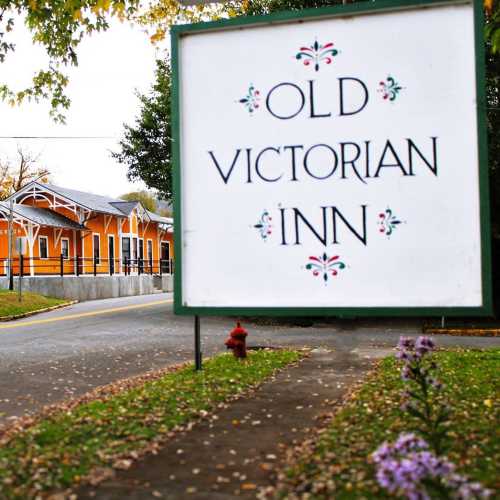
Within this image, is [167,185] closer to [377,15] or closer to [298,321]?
[298,321]

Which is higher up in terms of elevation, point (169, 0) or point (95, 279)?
point (169, 0)

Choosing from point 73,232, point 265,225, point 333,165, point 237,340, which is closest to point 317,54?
point 333,165

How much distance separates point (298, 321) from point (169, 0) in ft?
36.5

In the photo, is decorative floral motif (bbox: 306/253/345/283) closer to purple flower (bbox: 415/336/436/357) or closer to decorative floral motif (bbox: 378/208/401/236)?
decorative floral motif (bbox: 378/208/401/236)

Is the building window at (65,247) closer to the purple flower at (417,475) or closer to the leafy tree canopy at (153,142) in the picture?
the leafy tree canopy at (153,142)

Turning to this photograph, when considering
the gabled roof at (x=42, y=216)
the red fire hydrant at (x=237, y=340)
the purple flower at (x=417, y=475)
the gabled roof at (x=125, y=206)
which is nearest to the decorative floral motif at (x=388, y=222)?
the purple flower at (x=417, y=475)

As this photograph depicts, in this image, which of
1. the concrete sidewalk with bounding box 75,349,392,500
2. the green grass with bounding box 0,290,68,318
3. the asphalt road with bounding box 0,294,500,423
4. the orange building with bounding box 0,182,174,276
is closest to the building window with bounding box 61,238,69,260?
the orange building with bounding box 0,182,174,276

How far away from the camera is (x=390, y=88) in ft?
14.8

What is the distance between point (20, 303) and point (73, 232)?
1346 centimetres

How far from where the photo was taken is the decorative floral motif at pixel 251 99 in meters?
4.75

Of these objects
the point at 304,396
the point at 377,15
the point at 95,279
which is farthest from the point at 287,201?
the point at 95,279

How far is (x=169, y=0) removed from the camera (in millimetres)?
11133

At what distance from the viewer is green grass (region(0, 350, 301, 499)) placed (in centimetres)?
464

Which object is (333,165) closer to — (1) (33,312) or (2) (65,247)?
(1) (33,312)
